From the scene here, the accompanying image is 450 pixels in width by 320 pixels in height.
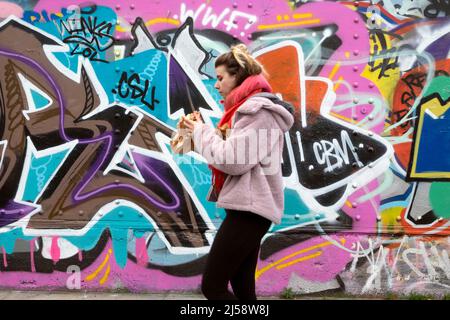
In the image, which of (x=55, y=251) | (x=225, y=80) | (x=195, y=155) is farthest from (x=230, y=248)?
(x=55, y=251)

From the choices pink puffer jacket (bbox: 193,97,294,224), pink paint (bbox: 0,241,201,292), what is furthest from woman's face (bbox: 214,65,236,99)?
pink paint (bbox: 0,241,201,292)

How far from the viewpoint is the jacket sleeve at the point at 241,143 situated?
2.71 metres

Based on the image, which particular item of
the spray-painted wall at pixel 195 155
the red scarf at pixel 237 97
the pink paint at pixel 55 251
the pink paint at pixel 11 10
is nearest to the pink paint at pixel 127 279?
the spray-painted wall at pixel 195 155

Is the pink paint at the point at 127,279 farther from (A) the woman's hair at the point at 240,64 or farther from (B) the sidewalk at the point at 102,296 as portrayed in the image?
(A) the woman's hair at the point at 240,64

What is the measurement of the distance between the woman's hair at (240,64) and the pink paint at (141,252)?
183 centimetres

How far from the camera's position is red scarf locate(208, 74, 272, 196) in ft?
9.33

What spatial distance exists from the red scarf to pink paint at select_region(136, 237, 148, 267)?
1.54 m

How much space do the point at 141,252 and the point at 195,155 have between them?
2.77ft

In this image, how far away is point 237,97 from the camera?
2848mm

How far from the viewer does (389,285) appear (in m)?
4.31

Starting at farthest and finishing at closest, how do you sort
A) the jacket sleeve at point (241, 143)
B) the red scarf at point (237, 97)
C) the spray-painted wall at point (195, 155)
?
Answer: the spray-painted wall at point (195, 155) → the red scarf at point (237, 97) → the jacket sleeve at point (241, 143)

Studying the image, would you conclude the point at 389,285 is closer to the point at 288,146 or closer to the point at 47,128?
the point at 288,146

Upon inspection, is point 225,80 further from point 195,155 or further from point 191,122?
point 195,155

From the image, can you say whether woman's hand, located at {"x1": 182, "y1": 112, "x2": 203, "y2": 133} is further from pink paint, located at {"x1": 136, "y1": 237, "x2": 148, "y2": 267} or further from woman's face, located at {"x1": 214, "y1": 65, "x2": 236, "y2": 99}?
pink paint, located at {"x1": 136, "y1": 237, "x2": 148, "y2": 267}
